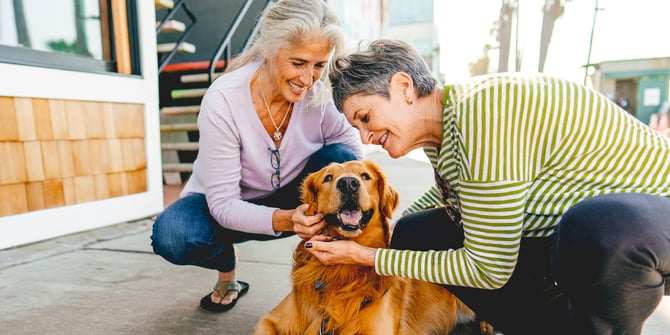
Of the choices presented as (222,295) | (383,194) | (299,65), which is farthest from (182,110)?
(383,194)

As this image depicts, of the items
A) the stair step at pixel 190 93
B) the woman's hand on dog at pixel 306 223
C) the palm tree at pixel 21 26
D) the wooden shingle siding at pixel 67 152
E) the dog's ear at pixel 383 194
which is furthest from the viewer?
the stair step at pixel 190 93

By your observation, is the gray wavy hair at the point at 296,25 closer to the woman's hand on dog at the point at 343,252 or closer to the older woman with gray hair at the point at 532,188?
the older woman with gray hair at the point at 532,188

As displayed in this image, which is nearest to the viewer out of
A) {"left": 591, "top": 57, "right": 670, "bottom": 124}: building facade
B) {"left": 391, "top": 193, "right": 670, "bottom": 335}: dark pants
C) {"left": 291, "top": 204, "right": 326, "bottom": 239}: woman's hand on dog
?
{"left": 391, "top": 193, "right": 670, "bottom": 335}: dark pants

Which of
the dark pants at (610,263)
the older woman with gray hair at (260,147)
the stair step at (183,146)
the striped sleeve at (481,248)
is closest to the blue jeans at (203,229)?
the older woman with gray hair at (260,147)

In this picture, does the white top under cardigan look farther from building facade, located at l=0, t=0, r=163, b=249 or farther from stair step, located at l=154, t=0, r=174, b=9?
stair step, located at l=154, t=0, r=174, b=9

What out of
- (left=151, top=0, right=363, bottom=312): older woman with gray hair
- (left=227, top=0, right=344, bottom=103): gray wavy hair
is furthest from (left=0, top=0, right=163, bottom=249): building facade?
(left=227, top=0, right=344, bottom=103): gray wavy hair

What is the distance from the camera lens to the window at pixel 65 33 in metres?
3.17

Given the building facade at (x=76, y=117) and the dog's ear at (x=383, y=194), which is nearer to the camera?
the dog's ear at (x=383, y=194)

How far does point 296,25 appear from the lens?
190cm

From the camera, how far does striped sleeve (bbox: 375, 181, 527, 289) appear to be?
127 centimetres

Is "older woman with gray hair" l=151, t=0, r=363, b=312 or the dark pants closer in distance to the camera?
the dark pants

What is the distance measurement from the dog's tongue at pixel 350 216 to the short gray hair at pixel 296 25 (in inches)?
26.1

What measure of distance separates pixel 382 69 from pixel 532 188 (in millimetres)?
618

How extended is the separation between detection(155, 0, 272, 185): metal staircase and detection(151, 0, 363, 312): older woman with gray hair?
118 inches
